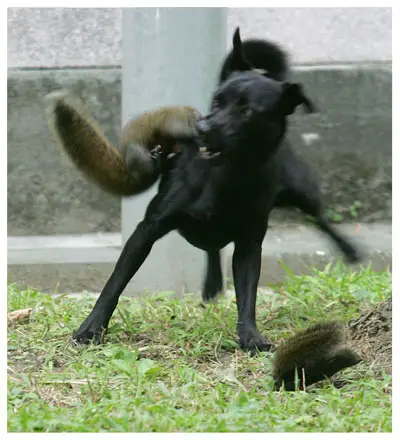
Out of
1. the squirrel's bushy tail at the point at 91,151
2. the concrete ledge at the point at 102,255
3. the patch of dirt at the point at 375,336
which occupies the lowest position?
the concrete ledge at the point at 102,255

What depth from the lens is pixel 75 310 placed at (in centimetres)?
577

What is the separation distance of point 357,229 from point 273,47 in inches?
112

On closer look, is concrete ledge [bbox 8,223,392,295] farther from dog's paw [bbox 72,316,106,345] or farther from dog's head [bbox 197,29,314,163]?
dog's head [bbox 197,29,314,163]

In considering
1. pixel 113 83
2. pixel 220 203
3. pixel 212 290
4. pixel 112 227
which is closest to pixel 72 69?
pixel 113 83

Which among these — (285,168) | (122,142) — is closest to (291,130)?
(285,168)

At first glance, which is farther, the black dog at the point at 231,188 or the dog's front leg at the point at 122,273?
the dog's front leg at the point at 122,273

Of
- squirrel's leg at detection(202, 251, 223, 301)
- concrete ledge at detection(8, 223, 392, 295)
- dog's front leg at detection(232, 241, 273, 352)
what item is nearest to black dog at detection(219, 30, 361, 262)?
dog's front leg at detection(232, 241, 273, 352)

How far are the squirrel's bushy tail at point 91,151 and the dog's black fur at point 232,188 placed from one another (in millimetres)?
190

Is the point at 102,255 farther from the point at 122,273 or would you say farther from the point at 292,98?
the point at 292,98

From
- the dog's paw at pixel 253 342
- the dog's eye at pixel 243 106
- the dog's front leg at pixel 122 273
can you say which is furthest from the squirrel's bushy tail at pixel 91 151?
the dog's paw at pixel 253 342

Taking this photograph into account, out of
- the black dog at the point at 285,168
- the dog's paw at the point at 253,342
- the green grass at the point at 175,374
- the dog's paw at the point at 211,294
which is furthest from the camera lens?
the dog's paw at the point at 211,294

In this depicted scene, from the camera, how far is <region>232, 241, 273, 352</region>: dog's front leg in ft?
16.2

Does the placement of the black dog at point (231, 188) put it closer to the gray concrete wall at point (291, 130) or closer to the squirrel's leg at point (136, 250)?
the squirrel's leg at point (136, 250)

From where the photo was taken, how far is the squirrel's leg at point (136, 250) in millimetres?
5020
